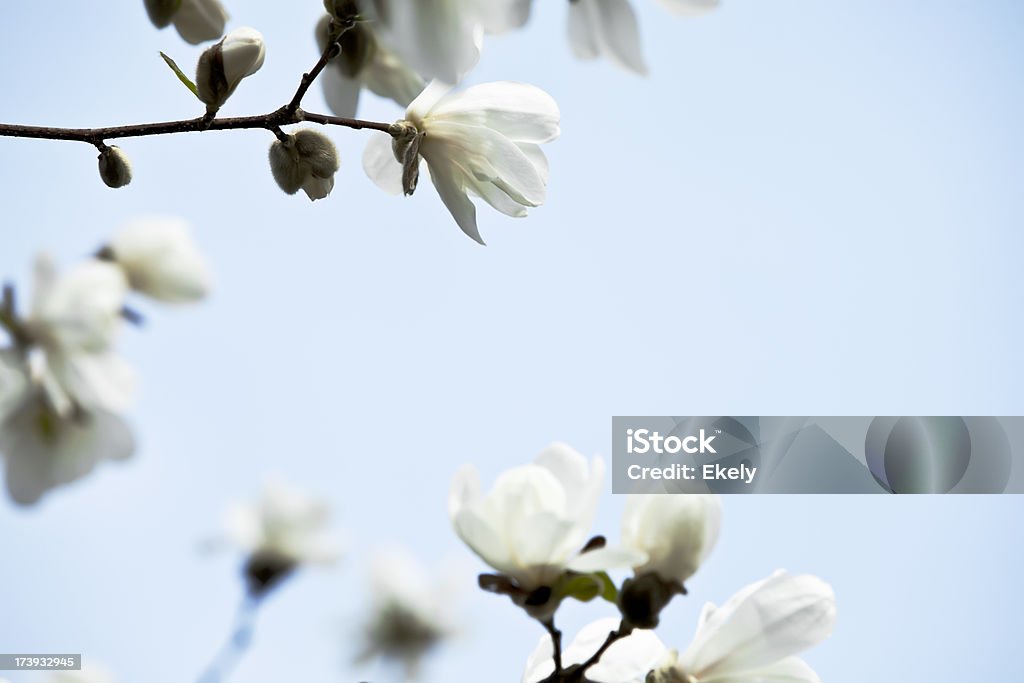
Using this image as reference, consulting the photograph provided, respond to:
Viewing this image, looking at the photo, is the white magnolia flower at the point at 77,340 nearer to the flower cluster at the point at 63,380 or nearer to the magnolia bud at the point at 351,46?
the flower cluster at the point at 63,380

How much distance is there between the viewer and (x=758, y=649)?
0.45 metres

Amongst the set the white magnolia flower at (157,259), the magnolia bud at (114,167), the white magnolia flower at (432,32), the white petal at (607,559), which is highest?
the magnolia bud at (114,167)

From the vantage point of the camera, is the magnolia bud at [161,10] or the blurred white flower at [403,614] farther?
the blurred white flower at [403,614]

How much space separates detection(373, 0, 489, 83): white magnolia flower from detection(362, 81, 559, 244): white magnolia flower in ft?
0.62

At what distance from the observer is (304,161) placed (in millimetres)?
574

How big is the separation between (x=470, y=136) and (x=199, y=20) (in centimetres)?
17

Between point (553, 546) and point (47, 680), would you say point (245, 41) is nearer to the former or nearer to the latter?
point (553, 546)

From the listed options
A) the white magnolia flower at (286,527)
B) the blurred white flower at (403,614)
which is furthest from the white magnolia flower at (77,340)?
the blurred white flower at (403,614)

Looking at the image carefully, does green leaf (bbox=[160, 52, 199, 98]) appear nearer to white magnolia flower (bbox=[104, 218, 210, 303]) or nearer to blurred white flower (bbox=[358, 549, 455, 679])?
white magnolia flower (bbox=[104, 218, 210, 303])

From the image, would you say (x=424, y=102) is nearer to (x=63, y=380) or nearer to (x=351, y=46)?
(x=351, y=46)

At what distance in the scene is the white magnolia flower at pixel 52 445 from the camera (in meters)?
0.29

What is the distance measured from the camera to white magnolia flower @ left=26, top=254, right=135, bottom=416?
276 millimetres

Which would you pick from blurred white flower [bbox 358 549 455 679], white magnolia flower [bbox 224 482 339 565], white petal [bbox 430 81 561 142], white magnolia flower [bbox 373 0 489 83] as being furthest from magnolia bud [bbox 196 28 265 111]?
blurred white flower [bbox 358 549 455 679]

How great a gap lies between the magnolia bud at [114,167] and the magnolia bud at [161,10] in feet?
0.37
